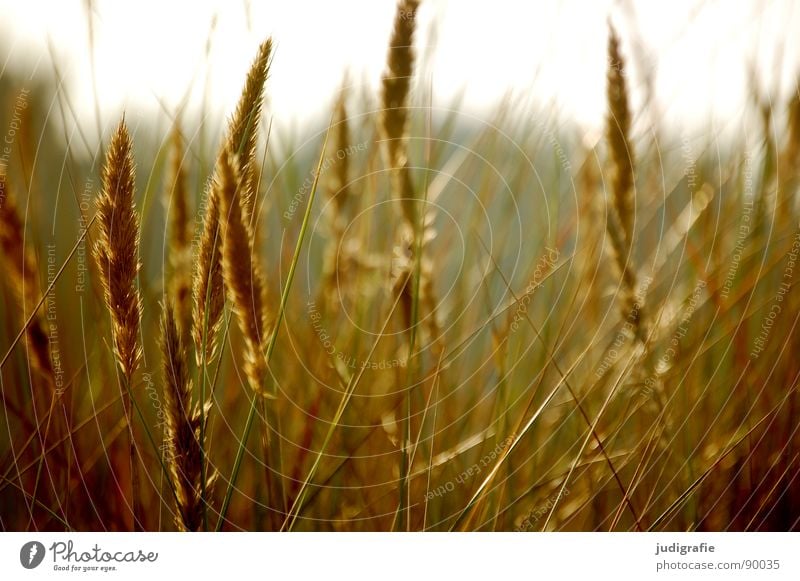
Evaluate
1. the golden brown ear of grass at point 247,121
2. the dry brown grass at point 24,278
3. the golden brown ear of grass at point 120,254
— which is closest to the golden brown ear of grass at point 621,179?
the golden brown ear of grass at point 247,121

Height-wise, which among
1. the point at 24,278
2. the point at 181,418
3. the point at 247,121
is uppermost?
the point at 247,121

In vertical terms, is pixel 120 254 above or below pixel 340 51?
below

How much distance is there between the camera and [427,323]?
0.60 metres

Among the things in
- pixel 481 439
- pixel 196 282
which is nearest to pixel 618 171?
pixel 481 439

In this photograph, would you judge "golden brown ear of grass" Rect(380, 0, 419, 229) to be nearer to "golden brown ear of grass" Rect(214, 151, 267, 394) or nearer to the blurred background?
the blurred background

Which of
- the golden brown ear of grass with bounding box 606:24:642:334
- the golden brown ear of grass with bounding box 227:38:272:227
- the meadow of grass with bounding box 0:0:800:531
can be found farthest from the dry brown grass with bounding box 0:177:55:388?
the golden brown ear of grass with bounding box 606:24:642:334

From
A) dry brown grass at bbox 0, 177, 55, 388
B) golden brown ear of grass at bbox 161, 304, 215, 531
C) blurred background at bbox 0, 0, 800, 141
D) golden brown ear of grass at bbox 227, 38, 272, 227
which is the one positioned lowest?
golden brown ear of grass at bbox 161, 304, 215, 531

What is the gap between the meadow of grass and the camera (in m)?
0.60

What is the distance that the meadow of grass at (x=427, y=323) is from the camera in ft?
1.98

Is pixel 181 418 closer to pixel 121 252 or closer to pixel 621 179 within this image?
pixel 121 252

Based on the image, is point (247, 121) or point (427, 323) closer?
point (247, 121)

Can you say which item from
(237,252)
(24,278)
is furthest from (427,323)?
(24,278)
